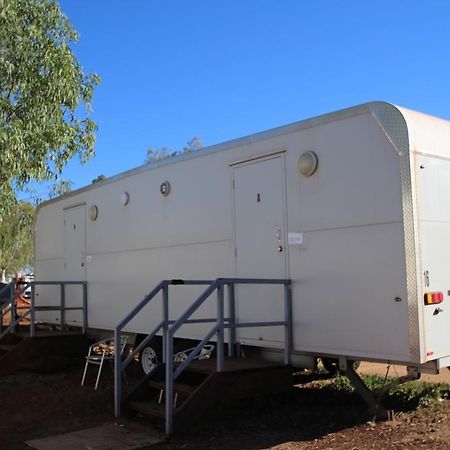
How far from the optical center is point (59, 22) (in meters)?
10.8

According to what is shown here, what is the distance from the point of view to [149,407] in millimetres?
6234

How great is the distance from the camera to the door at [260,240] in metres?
6.46

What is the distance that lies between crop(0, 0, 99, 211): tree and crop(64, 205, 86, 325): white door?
98 cm

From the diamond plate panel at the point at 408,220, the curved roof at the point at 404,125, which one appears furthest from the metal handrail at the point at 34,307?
the diamond plate panel at the point at 408,220

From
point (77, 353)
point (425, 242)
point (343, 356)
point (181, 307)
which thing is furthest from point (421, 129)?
point (77, 353)

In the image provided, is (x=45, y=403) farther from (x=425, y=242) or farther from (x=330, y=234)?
(x=425, y=242)

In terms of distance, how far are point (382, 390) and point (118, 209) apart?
195 inches

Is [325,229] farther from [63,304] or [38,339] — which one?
[63,304]

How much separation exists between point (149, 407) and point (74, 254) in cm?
495

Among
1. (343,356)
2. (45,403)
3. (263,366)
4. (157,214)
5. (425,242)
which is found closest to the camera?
(425,242)

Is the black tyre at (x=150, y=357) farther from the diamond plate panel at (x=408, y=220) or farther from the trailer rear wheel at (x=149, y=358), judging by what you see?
the diamond plate panel at (x=408, y=220)

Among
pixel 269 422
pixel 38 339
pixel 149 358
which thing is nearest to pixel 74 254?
pixel 38 339

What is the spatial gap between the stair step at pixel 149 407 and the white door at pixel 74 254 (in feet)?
13.3

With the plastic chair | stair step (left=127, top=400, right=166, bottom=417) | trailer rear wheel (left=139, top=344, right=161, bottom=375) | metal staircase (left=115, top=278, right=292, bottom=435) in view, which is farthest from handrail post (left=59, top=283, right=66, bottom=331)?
stair step (left=127, top=400, right=166, bottom=417)
